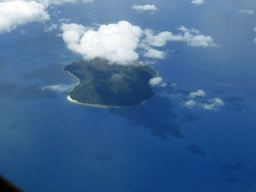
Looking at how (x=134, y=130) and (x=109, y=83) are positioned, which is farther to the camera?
(x=109, y=83)

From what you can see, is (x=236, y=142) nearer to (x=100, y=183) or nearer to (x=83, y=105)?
(x=100, y=183)

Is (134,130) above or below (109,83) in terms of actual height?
below

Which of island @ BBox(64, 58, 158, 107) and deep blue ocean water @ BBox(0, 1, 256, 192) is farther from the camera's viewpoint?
island @ BBox(64, 58, 158, 107)

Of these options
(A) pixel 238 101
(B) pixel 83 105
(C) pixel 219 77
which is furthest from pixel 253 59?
(B) pixel 83 105

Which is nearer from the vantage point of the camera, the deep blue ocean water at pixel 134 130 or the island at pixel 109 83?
the deep blue ocean water at pixel 134 130
